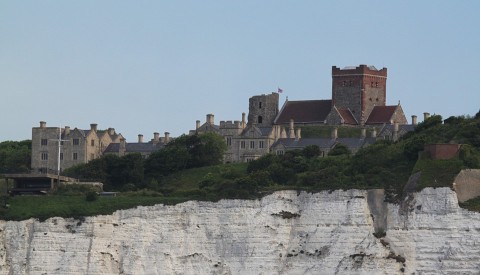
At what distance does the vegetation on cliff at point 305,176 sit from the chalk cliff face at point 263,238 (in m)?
0.81

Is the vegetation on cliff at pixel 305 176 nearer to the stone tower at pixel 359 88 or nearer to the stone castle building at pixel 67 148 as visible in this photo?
the stone castle building at pixel 67 148

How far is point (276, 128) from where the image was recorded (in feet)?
427

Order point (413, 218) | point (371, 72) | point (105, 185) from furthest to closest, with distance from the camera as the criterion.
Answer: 1. point (371, 72)
2. point (105, 185)
3. point (413, 218)

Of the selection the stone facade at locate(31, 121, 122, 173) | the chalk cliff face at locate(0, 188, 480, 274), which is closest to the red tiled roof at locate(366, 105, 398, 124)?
the stone facade at locate(31, 121, 122, 173)

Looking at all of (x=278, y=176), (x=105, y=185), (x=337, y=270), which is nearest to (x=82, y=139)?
(x=105, y=185)

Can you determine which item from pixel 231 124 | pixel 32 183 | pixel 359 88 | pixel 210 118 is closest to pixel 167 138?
pixel 210 118

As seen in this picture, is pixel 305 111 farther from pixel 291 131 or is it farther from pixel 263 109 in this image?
pixel 291 131

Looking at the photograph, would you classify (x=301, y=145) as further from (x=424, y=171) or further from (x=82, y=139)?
(x=424, y=171)

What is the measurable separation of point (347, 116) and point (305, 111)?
429 centimetres

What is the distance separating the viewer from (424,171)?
91125 millimetres

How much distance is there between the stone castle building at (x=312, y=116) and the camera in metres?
128

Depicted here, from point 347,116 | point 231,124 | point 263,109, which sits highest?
point 263,109

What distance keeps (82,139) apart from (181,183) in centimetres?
2020

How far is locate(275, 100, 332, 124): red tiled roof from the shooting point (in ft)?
450
